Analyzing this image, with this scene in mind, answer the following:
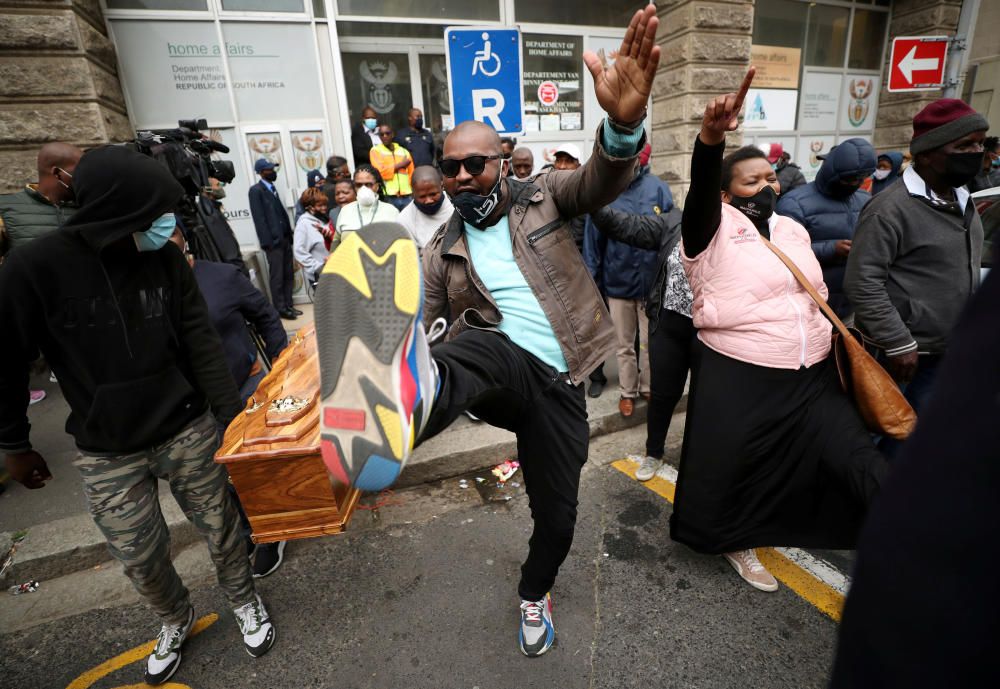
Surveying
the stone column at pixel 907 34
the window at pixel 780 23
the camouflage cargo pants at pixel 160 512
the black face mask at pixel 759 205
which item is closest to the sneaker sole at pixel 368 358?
the camouflage cargo pants at pixel 160 512

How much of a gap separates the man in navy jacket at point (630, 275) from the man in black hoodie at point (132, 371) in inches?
115

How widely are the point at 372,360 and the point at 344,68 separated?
784 cm

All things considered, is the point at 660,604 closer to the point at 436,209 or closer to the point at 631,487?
the point at 631,487

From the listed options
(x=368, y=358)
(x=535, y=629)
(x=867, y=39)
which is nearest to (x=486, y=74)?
(x=368, y=358)

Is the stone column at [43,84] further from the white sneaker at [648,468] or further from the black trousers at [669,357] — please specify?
the white sneaker at [648,468]

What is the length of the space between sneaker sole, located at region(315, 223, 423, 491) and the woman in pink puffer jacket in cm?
131

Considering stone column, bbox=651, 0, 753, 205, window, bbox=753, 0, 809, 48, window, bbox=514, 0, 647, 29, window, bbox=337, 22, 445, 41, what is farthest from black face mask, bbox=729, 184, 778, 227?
window, bbox=753, 0, 809, 48

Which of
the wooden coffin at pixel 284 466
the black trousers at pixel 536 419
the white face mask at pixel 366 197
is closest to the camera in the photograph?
the black trousers at pixel 536 419

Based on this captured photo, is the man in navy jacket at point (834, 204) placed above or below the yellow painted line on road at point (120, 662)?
above

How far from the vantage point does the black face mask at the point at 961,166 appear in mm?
2561

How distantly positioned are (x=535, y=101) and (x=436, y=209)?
5.08 meters

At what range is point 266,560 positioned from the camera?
292cm

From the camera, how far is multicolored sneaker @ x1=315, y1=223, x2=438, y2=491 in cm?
134

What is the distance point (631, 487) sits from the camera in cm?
351
